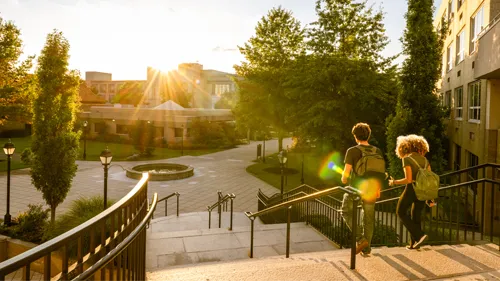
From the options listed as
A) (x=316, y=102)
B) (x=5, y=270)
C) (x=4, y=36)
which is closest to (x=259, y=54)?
(x=316, y=102)

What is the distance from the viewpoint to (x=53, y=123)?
41.0 ft

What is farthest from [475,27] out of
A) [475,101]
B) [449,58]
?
[449,58]

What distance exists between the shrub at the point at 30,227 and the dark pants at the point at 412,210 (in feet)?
32.8

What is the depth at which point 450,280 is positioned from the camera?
432 cm

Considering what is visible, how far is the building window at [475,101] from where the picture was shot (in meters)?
17.1

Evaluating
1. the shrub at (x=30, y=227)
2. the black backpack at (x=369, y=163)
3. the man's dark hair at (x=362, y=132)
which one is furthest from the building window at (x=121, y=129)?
the black backpack at (x=369, y=163)

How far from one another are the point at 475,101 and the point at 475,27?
11.6 feet

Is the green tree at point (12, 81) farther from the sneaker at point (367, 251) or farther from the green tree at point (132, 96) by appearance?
the green tree at point (132, 96)

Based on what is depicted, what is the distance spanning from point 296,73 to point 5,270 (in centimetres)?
2347

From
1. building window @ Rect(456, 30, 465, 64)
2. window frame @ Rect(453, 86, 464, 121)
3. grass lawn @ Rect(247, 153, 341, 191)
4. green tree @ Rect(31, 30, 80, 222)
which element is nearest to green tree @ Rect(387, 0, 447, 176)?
window frame @ Rect(453, 86, 464, 121)

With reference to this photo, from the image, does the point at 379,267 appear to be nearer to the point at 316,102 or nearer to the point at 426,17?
the point at 426,17

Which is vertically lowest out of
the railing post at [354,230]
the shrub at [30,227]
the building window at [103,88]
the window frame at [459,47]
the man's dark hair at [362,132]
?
the shrub at [30,227]

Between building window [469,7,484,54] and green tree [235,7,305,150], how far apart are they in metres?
11.3

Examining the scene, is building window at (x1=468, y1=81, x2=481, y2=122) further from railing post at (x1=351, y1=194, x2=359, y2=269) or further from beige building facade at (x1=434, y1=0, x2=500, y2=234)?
railing post at (x1=351, y1=194, x2=359, y2=269)
